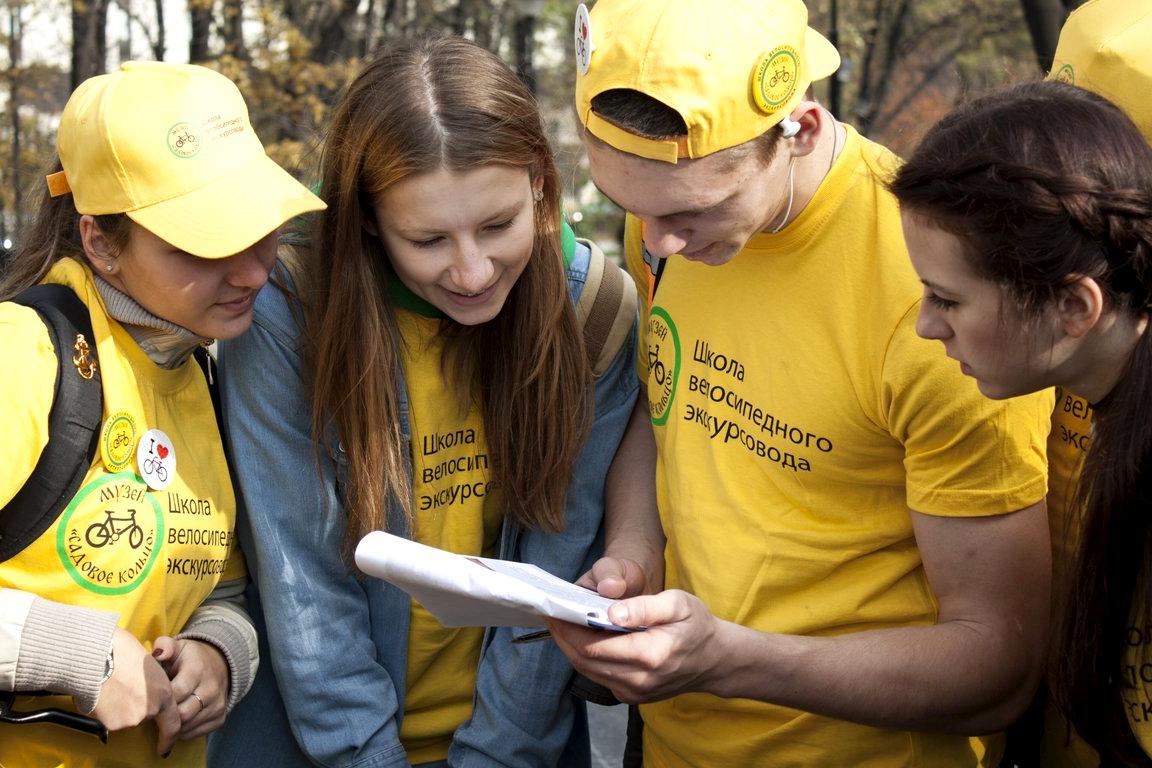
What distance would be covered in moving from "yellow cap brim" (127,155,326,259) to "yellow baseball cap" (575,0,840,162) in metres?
0.63

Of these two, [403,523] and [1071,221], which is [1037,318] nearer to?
[1071,221]

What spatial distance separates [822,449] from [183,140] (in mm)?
1301

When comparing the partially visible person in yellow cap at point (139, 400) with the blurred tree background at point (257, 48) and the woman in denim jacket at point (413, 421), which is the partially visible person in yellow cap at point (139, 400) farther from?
→ the blurred tree background at point (257, 48)

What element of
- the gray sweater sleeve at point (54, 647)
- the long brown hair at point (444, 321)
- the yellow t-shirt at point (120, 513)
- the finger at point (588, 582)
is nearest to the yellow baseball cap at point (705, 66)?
the long brown hair at point (444, 321)

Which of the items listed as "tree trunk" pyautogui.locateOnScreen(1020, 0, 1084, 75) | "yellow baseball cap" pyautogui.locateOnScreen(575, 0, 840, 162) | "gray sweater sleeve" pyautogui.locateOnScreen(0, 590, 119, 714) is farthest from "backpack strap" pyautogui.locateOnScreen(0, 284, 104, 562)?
"tree trunk" pyautogui.locateOnScreen(1020, 0, 1084, 75)

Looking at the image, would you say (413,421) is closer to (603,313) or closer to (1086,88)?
(603,313)

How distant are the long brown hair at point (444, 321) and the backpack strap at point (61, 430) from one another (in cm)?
42

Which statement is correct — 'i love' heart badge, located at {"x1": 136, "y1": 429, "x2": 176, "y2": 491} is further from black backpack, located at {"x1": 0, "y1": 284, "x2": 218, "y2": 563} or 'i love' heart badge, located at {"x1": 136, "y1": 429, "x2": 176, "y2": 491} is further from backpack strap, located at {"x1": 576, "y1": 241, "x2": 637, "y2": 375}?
backpack strap, located at {"x1": 576, "y1": 241, "x2": 637, "y2": 375}

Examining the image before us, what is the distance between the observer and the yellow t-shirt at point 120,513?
1.98 meters

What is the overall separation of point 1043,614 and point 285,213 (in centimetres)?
155

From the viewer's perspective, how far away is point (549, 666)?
8.18 ft

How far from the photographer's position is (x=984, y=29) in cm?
1953

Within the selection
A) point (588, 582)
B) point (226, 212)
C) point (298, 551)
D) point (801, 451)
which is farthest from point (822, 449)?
point (226, 212)

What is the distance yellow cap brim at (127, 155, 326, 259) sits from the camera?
2176mm
